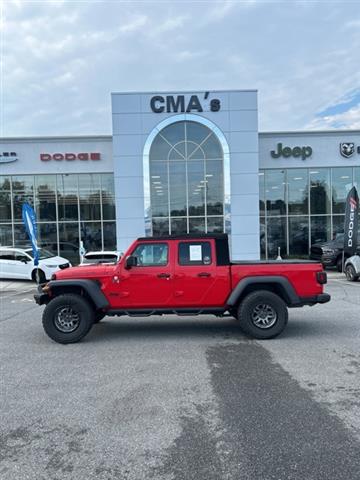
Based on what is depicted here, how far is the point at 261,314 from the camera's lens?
6555mm

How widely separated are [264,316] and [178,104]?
16.2 m

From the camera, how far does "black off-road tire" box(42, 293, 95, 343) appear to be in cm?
654

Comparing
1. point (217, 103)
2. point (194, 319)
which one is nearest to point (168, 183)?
point (217, 103)

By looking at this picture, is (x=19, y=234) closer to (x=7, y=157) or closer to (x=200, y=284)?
(x=7, y=157)

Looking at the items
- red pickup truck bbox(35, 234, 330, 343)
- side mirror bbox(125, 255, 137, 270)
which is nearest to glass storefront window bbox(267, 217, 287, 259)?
red pickup truck bbox(35, 234, 330, 343)

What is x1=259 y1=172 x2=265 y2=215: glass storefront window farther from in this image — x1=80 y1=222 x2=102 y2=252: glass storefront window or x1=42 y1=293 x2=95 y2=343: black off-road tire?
x1=42 y1=293 x2=95 y2=343: black off-road tire

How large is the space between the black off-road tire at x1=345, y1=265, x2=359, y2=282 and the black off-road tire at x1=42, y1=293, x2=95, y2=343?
444 inches

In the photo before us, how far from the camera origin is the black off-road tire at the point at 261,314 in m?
6.45

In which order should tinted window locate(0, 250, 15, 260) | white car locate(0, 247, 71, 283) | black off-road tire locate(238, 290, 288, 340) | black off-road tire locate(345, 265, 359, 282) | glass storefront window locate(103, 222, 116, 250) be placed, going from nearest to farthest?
1. black off-road tire locate(238, 290, 288, 340)
2. black off-road tire locate(345, 265, 359, 282)
3. white car locate(0, 247, 71, 283)
4. tinted window locate(0, 250, 15, 260)
5. glass storefront window locate(103, 222, 116, 250)

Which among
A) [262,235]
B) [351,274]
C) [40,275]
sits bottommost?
[351,274]

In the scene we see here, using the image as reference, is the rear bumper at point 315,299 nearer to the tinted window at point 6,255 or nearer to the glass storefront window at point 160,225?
the tinted window at point 6,255

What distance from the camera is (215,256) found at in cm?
675

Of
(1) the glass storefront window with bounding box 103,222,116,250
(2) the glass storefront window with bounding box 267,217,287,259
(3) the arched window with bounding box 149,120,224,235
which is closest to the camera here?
(3) the arched window with bounding box 149,120,224,235

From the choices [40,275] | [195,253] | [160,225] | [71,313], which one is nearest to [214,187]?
[160,225]
